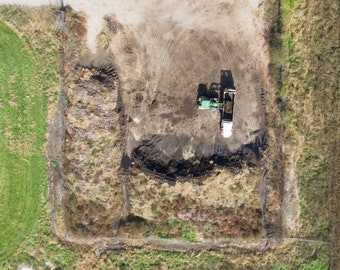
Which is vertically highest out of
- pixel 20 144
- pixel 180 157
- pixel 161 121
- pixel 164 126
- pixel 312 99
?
pixel 312 99

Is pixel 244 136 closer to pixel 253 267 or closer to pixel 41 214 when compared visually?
pixel 253 267

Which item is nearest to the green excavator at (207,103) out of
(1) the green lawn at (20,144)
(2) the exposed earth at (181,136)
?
(2) the exposed earth at (181,136)

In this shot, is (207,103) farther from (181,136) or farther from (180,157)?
(180,157)

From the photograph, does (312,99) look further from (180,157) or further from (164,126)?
(164,126)

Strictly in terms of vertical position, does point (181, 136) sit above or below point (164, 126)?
below

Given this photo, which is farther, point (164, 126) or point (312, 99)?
point (312, 99)

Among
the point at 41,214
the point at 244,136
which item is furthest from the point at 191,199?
the point at 41,214

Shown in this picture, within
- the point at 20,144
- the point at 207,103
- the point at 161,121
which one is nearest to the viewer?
the point at 207,103

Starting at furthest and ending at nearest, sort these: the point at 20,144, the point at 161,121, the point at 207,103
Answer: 1. the point at 20,144
2. the point at 161,121
3. the point at 207,103

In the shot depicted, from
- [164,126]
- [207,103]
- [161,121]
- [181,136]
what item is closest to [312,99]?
[207,103]
